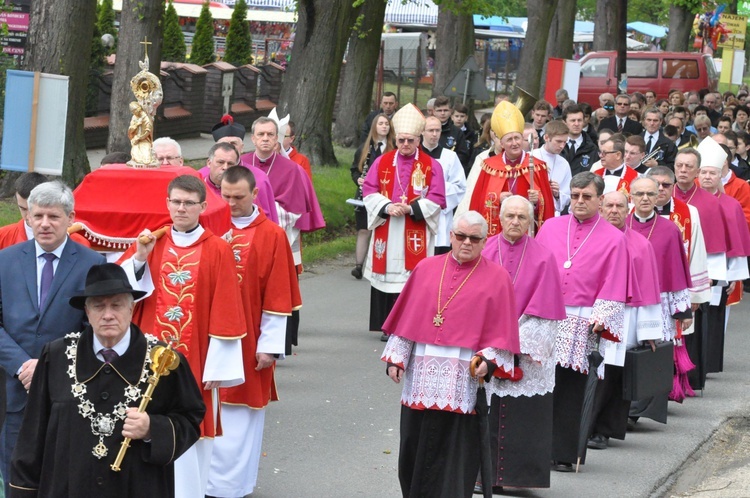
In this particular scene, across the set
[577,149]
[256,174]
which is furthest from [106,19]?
[256,174]

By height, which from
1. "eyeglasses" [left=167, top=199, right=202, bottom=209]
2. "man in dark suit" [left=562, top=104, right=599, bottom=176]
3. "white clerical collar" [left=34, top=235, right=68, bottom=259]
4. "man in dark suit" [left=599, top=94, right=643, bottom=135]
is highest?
"man in dark suit" [left=599, top=94, right=643, bottom=135]

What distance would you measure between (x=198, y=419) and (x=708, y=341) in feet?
25.6

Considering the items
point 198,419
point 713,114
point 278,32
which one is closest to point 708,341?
point 198,419

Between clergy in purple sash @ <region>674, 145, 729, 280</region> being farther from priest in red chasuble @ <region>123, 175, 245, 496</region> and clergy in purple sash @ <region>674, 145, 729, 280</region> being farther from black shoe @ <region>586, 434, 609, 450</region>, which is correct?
priest in red chasuble @ <region>123, 175, 245, 496</region>

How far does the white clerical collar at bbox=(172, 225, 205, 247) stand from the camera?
22.2 ft

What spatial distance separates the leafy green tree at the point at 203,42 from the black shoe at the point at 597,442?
2386cm

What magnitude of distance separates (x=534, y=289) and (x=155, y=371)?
11.0ft

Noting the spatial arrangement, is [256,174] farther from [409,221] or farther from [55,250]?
[55,250]

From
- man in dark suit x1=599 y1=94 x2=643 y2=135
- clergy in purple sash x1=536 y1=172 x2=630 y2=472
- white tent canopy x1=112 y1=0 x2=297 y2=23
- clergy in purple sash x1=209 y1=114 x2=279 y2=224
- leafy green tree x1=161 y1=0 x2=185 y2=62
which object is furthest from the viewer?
white tent canopy x1=112 y1=0 x2=297 y2=23

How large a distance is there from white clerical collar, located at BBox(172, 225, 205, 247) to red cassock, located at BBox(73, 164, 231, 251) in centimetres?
35

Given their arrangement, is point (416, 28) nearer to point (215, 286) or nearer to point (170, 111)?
point (170, 111)

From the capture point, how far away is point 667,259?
10070mm

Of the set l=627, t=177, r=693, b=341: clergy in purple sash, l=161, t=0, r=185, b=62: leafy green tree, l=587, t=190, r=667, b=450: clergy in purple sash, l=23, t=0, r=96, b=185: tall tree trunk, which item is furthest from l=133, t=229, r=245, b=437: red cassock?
l=161, t=0, r=185, b=62: leafy green tree

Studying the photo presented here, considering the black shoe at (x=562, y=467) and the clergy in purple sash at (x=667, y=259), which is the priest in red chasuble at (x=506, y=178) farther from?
the black shoe at (x=562, y=467)
